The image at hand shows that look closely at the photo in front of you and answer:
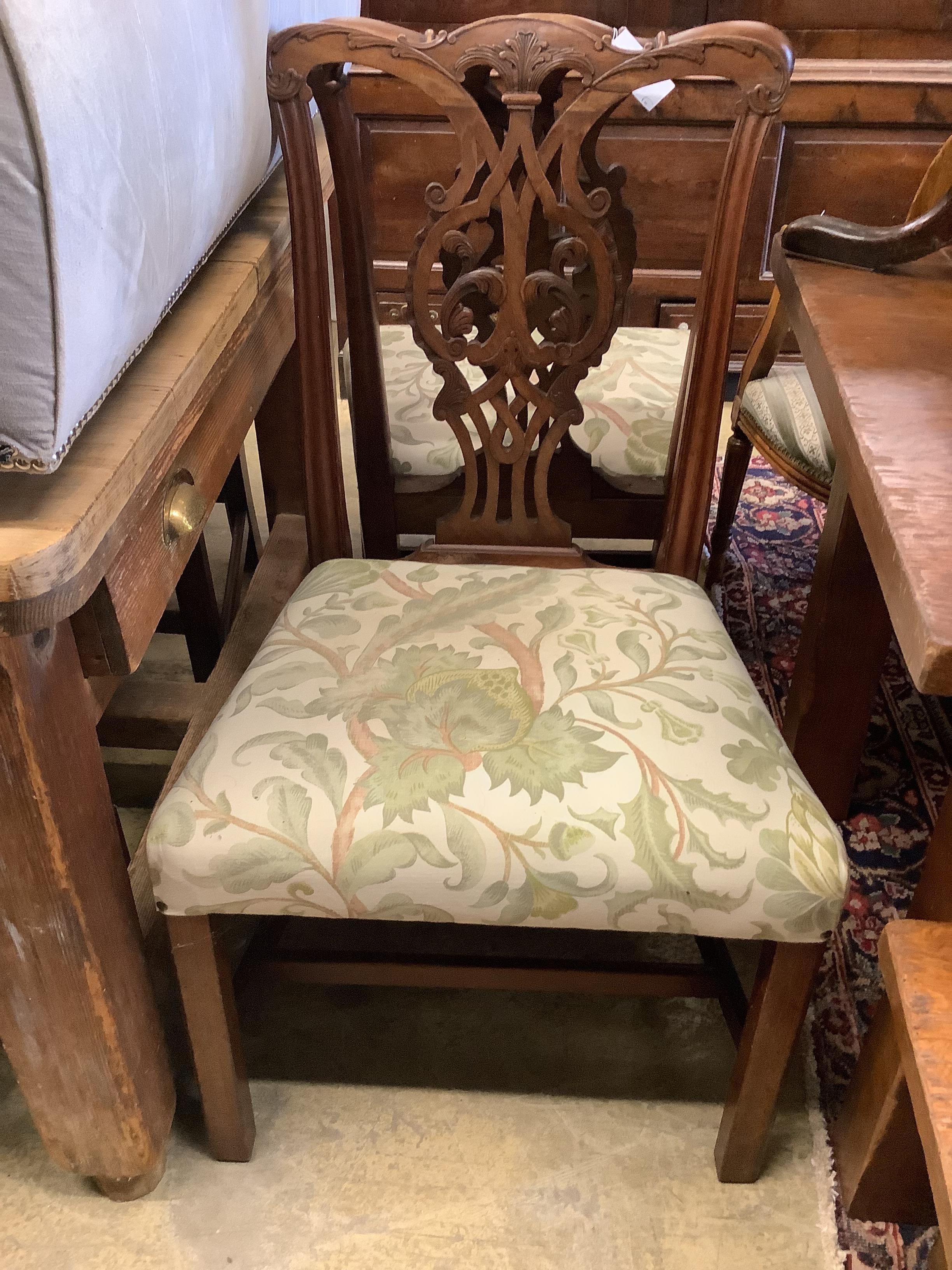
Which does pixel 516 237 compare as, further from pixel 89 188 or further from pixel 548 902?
pixel 548 902

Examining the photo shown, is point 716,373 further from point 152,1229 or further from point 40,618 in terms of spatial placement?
point 152,1229

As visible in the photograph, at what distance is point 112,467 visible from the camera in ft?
1.92

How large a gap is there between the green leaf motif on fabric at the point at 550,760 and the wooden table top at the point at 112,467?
31 centimetres

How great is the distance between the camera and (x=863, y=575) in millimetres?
1087

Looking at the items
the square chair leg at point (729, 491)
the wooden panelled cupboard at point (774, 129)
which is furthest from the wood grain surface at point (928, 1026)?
the wooden panelled cupboard at point (774, 129)

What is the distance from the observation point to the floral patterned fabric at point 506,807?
0.69 metres

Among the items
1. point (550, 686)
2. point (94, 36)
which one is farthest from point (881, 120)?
point (94, 36)

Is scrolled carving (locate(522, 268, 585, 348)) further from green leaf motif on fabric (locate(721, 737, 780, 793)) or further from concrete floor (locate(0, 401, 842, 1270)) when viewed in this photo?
concrete floor (locate(0, 401, 842, 1270))

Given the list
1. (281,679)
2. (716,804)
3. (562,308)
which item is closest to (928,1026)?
(716,804)

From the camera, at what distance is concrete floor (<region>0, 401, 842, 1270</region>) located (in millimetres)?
863

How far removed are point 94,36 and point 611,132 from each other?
1.69m

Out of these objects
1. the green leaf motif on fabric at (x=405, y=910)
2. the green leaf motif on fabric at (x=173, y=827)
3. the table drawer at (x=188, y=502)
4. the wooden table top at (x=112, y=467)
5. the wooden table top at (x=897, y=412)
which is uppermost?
the wooden table top at (x=112, y=467)

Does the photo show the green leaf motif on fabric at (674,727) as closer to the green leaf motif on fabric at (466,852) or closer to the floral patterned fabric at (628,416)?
the green leaf motif on fabric at (466,852)

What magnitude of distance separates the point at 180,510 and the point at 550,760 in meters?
0.33
